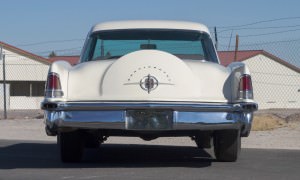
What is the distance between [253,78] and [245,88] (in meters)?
35.8

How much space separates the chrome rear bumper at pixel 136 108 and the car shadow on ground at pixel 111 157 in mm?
1026

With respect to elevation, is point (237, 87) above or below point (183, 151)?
above

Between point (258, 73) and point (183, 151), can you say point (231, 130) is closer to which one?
point (183, 151)

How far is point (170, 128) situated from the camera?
303 inches

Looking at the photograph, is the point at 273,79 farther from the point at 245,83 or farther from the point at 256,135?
the point at 245,83

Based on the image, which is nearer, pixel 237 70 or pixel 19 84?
pixel 237 70

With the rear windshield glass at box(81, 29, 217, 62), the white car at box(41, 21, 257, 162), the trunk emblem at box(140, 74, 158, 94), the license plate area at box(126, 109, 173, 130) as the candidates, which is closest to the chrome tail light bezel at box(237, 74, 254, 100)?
the white car at box(41, 21, 257, 162)

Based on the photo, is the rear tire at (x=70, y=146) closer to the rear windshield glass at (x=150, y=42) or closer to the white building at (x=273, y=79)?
the rear windshield glass at (x=150, y=42)

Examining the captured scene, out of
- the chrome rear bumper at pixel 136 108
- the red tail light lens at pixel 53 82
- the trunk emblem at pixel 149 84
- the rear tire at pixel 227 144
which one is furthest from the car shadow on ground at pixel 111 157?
the trunk emblem at pixel 149 84

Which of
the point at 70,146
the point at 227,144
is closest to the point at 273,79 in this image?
the point at 227,144

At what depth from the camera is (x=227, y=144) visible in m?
8.68

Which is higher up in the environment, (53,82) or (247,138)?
(53,82)

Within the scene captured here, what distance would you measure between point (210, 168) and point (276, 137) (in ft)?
19.7

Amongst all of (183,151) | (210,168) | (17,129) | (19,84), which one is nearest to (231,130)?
(210,168)
